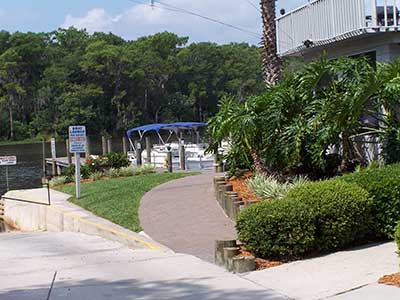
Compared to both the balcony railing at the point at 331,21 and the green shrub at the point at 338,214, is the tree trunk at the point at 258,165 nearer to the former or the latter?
the balcony railing at the point at 331,21

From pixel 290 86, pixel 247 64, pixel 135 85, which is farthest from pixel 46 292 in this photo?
pixel 247 64

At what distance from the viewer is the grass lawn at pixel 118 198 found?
46.1ft

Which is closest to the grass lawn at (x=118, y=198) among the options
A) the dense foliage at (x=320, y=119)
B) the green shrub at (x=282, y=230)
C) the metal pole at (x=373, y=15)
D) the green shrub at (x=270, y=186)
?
the green shrub at (x=270, y=186)

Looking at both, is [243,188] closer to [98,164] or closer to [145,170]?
[145,170]

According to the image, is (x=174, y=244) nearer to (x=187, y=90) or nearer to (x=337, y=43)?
(x=337, y=43)

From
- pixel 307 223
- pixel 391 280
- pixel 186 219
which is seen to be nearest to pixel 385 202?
pixel 307 223

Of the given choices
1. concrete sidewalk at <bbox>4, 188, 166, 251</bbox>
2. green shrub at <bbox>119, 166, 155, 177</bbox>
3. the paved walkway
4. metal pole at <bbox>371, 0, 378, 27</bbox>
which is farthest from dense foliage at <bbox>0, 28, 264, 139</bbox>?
metal pole at <bbox>371, 0, 378, 27</bbox>

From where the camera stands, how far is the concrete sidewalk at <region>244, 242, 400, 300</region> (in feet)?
22.1

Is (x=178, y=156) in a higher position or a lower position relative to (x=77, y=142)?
lower

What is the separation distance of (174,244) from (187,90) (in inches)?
3852

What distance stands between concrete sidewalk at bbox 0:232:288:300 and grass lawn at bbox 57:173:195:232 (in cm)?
171

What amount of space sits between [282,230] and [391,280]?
1.85 meters

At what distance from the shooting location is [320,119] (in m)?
11.9

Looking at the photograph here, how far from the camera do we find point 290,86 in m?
13.1
